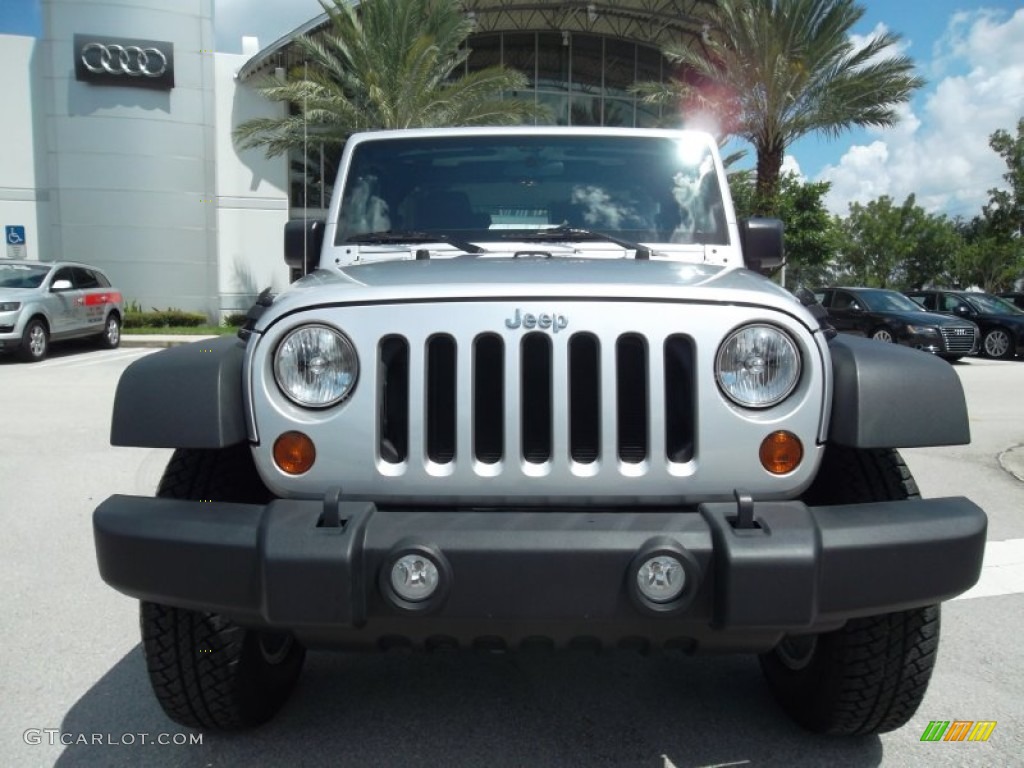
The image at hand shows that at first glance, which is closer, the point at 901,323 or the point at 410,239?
the point at 410,239

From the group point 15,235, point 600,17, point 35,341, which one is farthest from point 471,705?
point 600,17

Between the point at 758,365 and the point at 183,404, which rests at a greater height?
the point at 758,365

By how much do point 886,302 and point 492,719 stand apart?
15.9 metres

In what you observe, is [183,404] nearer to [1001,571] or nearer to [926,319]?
[1001,571]

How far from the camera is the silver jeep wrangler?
6.28 ft

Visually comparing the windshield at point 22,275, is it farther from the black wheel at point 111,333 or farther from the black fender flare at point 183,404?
the black fender flare at point 183,404

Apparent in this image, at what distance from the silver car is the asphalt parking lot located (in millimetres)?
10096

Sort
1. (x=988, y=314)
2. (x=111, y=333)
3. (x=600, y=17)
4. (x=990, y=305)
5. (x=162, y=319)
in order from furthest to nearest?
(x=600, y=17) → (x=162, y=319) → (x=990, y=305) → (x=988, y=314) → (x=111, y=333)

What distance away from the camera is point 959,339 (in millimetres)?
15820

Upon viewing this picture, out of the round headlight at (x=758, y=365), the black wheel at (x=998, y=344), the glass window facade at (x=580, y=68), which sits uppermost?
the glass window facade at (x=580, y=68)

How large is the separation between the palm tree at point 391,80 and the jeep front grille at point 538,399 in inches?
626

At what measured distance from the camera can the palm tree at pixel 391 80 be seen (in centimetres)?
1723

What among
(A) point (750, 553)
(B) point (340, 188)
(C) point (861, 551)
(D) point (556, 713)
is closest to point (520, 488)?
(A) point (750, 553)

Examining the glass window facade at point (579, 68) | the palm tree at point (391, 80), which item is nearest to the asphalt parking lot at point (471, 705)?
the palm tree at point (391, 80)
